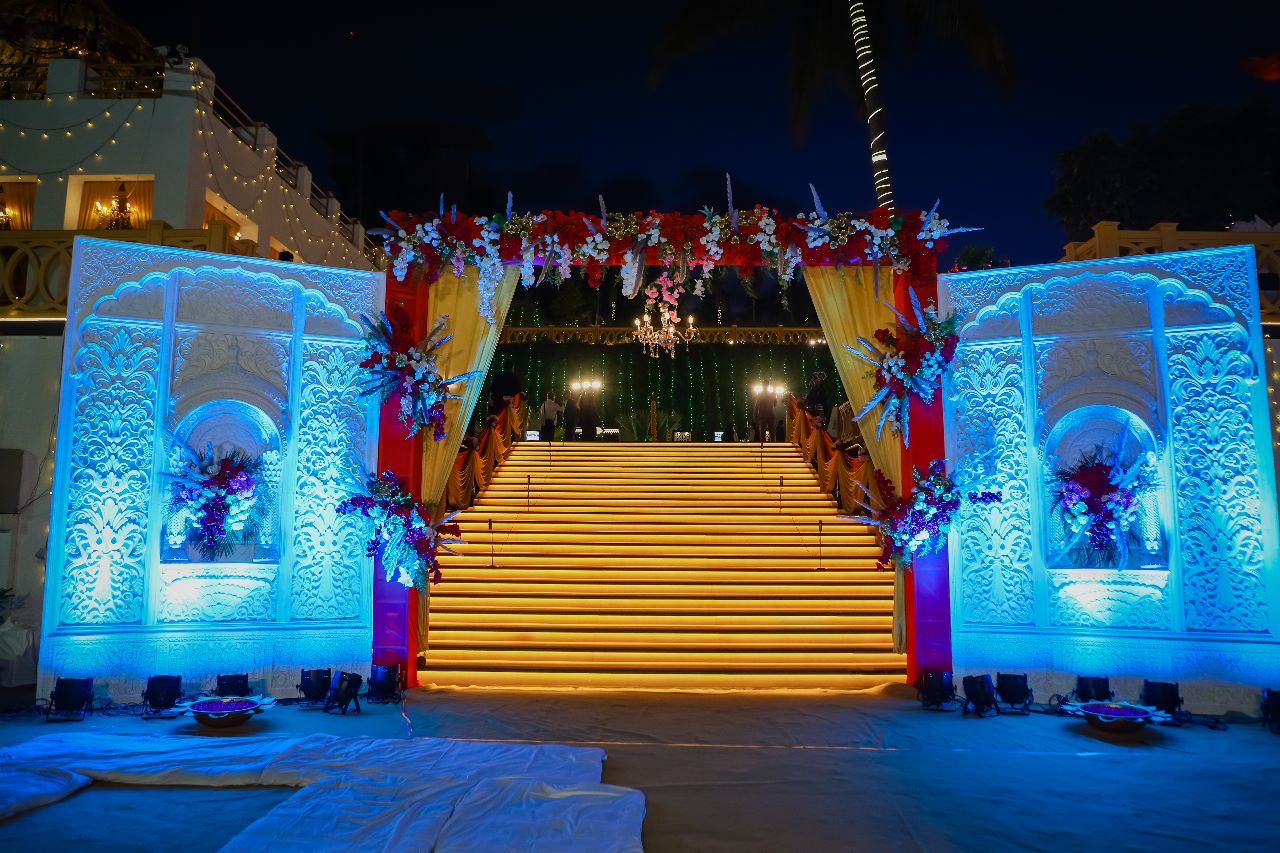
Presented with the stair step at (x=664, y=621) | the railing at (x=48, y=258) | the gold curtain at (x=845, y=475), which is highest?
the railing at (x=48, y=258)

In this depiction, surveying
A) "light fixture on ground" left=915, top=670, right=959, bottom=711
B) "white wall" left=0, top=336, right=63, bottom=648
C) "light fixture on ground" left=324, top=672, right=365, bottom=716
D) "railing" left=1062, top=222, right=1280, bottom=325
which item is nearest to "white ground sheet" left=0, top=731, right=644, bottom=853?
"light fixture on ground" left=324, top=672, right=365, bottom=716

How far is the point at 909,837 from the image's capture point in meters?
4.07

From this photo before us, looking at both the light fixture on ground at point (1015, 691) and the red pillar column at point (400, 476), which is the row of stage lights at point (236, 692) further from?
the light fixture on ground at point (1015, 691)

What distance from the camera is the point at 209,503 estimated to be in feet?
22.7

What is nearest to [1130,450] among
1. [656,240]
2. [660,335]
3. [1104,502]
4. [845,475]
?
[1104,502]

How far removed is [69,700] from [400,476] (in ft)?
9.46

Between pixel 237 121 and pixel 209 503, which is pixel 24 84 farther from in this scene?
pixel 209 503

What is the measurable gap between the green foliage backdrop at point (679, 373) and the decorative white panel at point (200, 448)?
15.6 m

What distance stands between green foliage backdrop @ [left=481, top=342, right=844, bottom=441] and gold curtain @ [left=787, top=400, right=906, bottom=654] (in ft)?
25.2

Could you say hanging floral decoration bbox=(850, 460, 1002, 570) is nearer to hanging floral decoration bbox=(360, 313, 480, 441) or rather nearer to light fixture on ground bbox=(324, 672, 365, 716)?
hanging floral decoration bbox=(360, 313, 480, 441)

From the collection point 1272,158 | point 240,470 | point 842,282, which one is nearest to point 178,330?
point 240,470

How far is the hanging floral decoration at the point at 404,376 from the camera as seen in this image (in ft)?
23.9

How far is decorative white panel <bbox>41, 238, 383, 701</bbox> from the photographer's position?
6.79 metres

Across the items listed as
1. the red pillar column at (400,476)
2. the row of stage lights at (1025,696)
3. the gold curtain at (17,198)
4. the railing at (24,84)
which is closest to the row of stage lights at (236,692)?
the red pillar column at (400,476)
